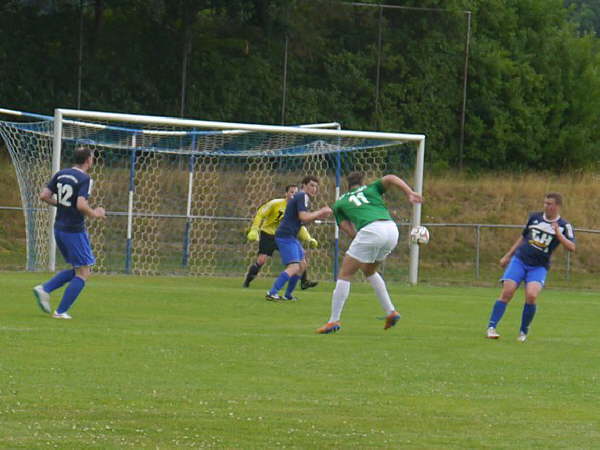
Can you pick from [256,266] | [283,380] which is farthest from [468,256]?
[283,380]

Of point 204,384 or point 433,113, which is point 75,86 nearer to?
point 433,113

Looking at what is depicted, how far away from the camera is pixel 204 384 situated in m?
9.24

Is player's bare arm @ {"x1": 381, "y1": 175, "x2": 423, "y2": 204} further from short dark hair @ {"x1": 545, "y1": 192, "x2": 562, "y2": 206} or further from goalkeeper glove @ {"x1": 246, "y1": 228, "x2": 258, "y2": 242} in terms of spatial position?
goalkeeper glove @ {"x1": 246, "y1": 228, "x2": 258, "y2": 242}

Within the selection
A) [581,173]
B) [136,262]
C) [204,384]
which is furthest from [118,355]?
[581,173]

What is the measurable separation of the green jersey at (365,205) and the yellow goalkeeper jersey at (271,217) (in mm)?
6692

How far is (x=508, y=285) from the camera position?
13367 millimetres

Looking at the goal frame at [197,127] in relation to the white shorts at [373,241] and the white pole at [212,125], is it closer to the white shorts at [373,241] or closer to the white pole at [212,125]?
the white pole at [212,125]

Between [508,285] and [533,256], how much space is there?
43cm

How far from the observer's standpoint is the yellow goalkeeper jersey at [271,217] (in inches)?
796

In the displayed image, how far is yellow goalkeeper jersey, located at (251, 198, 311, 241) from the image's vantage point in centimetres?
2022

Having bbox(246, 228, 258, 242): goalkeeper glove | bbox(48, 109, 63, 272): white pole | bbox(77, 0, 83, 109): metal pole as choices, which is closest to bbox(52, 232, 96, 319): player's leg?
bbox(246, 228, 258, 242): goalkeeper glove

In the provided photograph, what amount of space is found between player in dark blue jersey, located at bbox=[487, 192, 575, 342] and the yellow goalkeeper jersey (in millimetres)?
7141

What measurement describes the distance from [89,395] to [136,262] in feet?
63.0

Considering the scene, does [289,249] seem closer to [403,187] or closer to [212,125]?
[212,125]
